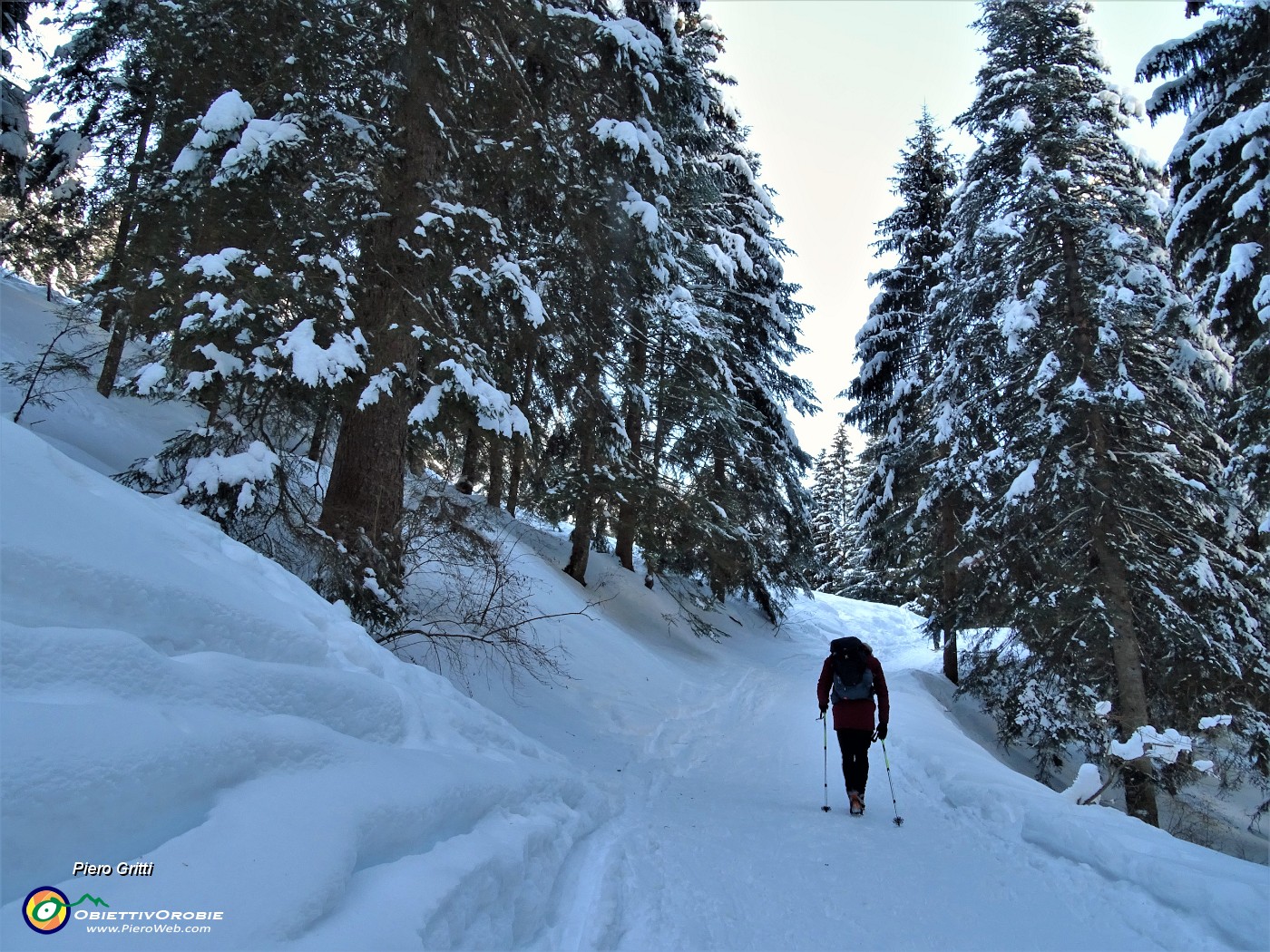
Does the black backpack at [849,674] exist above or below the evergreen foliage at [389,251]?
below

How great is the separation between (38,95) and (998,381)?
69.9 ft

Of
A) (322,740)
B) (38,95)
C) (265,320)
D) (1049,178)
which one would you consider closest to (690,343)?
(1049,178)

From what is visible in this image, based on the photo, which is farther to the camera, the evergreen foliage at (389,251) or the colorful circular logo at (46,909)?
the evergreen foliage at (389,251)

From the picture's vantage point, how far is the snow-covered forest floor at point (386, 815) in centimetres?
245

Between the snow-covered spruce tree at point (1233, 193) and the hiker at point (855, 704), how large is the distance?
20.7 ft

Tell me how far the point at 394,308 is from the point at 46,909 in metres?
5.71

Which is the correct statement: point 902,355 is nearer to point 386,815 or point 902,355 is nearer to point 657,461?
point 657,461

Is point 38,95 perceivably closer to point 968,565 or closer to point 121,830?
point 121,830

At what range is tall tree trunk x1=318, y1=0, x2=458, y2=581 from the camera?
675 cm

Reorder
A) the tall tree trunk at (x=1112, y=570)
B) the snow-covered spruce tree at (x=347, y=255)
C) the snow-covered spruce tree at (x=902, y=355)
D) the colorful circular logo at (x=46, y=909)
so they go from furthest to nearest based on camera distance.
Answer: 1. the snow-covered spruce tree at (x=902, y=355)
2. the tall tree trunk at (x=1112, y=570)
3. the snow-covered spruce tree at (x=347, y=255)
4. the colorful circular logo at (x=46, y=909)

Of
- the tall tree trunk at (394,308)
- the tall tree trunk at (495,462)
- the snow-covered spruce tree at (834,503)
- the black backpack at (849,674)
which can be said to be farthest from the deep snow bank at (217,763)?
the snow-covered spruce tree at (834,503)

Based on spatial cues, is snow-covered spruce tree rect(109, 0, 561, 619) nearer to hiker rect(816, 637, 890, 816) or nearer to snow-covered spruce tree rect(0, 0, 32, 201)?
hiker rect(816, 637, 890, 816)

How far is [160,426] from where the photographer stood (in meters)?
11.3

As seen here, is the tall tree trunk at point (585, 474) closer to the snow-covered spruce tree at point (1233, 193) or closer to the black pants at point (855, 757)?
the black pants at point (855, 757)
